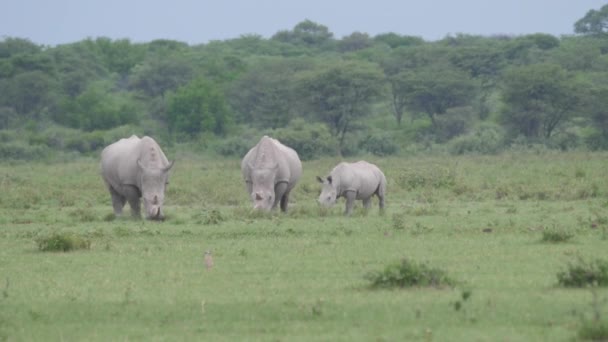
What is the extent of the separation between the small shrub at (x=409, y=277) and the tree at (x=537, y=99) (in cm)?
3732

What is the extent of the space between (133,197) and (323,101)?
31847mm

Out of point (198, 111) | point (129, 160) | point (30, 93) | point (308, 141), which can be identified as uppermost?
point (129, 160)

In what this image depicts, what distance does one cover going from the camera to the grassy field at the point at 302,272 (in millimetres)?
8992

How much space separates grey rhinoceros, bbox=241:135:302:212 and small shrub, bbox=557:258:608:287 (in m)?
10.3

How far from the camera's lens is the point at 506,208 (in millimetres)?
20984

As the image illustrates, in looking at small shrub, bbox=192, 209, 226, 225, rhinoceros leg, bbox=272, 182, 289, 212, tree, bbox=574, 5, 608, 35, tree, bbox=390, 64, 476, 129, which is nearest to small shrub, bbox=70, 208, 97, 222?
small shrub, bbox=192, 209, 226, 225

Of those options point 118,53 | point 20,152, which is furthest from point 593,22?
point 20,152

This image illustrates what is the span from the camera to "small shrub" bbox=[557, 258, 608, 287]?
33.3 ft

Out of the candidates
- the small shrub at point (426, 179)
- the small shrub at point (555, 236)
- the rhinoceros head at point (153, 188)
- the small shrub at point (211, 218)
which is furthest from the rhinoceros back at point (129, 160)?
the small shrub at point (426, 179)

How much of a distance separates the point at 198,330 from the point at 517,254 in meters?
4.98

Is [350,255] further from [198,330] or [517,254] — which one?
[198,330]

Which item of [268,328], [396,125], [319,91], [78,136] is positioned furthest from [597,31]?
[268,328]

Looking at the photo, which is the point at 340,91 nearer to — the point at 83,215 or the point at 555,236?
the point at 83,215

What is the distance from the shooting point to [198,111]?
52.8 meters
